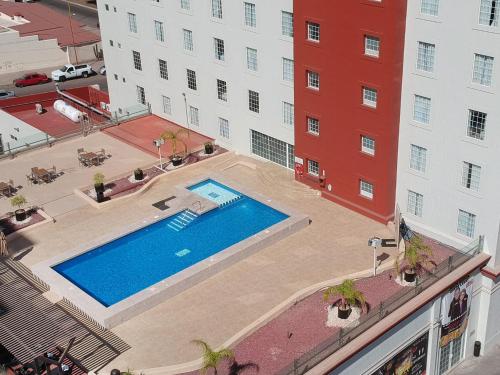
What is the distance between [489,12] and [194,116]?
90.8 feet

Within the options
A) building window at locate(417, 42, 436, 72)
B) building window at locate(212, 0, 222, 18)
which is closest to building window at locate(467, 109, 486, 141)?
building window at locate(417, 42, 436, 72)

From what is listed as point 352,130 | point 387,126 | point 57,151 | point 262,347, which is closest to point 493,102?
point 387,126

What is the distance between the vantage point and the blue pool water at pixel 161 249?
127 ft

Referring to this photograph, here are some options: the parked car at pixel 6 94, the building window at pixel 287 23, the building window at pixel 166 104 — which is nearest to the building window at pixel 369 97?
→ the building window at pixel 287 23

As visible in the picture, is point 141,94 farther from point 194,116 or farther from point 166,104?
point 194,116

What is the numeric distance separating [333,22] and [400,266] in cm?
1477

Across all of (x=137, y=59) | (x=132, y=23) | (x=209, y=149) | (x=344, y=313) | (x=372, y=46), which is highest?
(x=372, y=46)

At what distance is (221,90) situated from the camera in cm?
5216

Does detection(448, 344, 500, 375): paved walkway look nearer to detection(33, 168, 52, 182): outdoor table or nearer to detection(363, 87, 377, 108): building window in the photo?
detection(363, 87, 377, 108): building window

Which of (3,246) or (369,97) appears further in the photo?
(3,246)

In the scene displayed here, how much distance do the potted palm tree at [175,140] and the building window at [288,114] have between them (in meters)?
9.00

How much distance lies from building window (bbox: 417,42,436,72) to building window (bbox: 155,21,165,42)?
24244 millimetres

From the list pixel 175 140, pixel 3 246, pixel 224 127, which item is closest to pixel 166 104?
pixel 175 140

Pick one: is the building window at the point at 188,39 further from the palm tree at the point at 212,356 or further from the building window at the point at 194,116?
the palm tree at the point at 212,356
